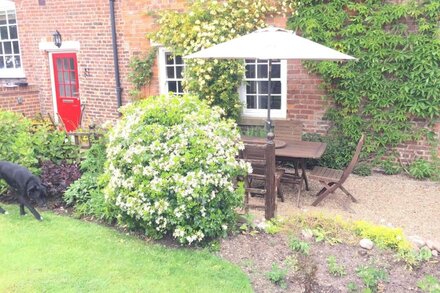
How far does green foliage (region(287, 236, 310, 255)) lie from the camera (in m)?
4.50

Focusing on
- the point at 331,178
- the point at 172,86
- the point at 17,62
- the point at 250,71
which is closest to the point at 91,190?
the point at 331,178

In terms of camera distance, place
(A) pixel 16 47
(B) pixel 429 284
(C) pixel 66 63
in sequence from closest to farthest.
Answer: (B) pixel 429 284 < (C) pixel 66 63 < (A) pixel 16 47

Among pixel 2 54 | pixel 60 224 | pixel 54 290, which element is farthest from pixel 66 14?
pixel 54 290

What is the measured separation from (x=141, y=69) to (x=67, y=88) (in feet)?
10.3

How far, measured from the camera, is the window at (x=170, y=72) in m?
9.98

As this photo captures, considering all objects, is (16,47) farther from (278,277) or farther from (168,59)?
(278,277)

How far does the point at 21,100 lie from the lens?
12.0 metres

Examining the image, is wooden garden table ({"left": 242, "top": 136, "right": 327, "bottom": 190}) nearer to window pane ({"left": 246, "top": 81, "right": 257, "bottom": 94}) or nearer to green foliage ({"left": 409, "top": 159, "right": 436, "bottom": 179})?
green foliage ({"left": 409, "top": 159, "right": 436, "bottom": 179})

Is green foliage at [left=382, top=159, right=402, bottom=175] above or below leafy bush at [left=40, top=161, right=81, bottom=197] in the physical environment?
below

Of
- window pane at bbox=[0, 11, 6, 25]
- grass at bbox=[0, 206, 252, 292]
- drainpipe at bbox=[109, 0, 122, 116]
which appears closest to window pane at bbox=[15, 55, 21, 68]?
window pane at bbox=[0, 11, 6, 25]

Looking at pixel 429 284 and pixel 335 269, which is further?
pixel 335 269

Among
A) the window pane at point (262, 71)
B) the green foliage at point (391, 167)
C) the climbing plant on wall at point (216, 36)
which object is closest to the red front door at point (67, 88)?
the climbing plant on wall at point (216, 36)

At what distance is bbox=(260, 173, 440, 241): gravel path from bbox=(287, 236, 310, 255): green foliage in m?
1.29

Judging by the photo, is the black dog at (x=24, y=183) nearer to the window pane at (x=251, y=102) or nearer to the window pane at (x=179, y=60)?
the window pane at (x=251, y=102)
